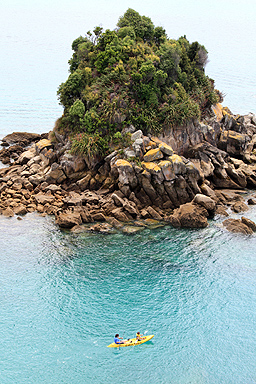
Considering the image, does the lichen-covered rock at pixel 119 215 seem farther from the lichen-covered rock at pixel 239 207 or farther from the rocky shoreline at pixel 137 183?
the lichen-covered rock at pixel 239 207

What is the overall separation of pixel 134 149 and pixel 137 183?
4874 millimetres

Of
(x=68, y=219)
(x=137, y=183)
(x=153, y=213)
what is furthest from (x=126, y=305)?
(x=137, y=183)

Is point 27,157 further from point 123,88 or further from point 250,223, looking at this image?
point 250,223

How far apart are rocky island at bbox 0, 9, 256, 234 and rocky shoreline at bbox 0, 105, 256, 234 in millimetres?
144

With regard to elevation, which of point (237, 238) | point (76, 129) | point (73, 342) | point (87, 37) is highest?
point (87, 37)

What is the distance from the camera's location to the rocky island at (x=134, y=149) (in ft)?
169

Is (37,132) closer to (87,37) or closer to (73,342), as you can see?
(87,37)

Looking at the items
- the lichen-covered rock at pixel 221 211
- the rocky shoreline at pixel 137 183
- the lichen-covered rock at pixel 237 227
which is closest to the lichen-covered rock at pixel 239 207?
the rocky shoreline at pixel 137 183

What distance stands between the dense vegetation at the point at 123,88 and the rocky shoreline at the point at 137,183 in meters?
2.42

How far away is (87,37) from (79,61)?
179 inches

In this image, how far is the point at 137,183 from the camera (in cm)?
5288

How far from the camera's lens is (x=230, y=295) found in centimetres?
A: 3831

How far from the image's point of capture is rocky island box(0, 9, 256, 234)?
5159 centimetres

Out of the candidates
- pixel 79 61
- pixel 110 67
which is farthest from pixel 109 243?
pixel 79 61
